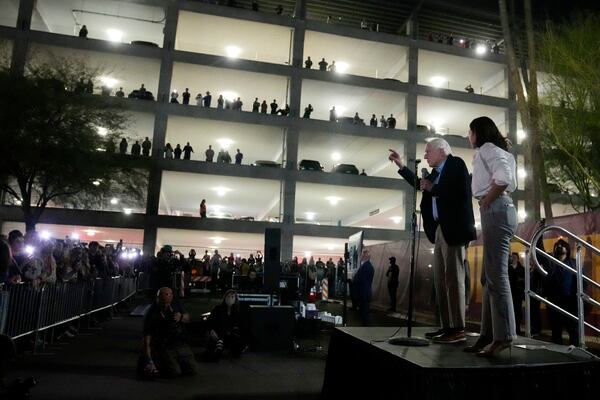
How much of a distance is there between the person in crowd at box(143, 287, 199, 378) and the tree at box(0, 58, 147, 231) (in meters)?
14.6

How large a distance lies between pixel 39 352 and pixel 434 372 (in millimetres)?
6621

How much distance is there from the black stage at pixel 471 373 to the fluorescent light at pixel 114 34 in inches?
1116

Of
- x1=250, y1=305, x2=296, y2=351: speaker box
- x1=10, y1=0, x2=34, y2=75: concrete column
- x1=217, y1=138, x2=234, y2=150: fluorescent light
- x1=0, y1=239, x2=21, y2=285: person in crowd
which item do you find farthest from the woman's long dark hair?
x1=10, y1=0, x2=34, y2=75: concrete column

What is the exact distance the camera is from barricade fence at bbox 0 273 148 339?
613cm

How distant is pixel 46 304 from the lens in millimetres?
7250

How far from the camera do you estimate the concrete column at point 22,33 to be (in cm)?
2273

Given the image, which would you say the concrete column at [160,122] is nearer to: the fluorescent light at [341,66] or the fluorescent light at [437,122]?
the fluorescent light at [341,66]

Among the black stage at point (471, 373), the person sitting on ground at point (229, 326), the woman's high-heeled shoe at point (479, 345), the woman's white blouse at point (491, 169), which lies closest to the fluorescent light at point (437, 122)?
the person sitting on ground at point (229, 326)

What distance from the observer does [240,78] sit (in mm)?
26109

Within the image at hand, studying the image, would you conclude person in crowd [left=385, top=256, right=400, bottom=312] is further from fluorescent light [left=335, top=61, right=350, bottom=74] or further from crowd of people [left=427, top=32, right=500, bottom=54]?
crowd of people [left=427, top=32, right=500, bottom=54]

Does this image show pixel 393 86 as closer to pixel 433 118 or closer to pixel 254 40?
pixel 433 118

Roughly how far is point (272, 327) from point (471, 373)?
5.72m

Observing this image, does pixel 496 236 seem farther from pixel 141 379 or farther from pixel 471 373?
pixel 141 379

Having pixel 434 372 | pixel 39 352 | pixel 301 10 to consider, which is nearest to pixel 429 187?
pixel 434 372
